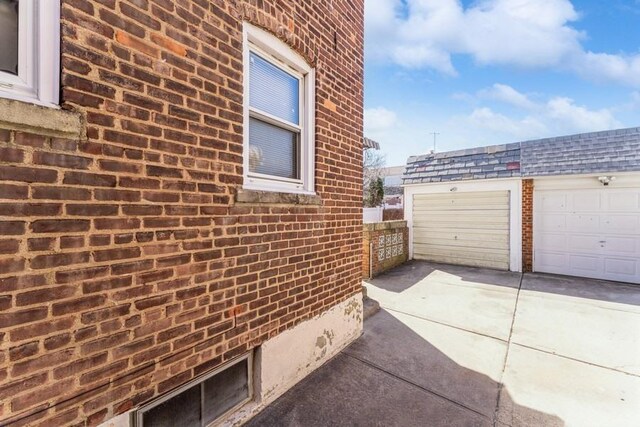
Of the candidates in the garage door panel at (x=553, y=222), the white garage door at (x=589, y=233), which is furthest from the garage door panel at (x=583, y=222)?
the garage door panel at (x=553, y=222)

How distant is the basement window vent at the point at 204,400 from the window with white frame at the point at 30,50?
6.35 feet

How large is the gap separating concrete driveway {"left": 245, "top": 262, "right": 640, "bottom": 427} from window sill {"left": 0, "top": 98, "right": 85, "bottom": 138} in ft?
8.55

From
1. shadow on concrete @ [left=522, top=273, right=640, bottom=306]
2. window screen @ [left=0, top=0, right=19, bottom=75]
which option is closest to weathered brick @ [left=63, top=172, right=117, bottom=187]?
window screen @ [left=0, top=0, right=19, bottom=75]

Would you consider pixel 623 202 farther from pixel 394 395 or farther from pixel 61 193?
pixel 61 193

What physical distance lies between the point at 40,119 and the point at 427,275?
8175 mm

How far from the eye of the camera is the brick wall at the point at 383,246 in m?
7.58

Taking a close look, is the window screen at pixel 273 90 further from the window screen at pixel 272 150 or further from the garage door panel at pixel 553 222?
the garage door panel at pixel 553 222

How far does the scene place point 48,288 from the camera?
148cm

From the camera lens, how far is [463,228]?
9.38 meters

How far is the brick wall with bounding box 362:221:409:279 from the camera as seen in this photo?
7.58 m

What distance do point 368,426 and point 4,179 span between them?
9.79ft

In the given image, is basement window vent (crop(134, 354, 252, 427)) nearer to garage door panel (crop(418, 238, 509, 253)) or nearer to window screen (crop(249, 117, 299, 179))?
window screen (crop(249, 117, 299, 179))

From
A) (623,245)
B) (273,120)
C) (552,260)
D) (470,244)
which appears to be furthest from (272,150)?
(623,245)

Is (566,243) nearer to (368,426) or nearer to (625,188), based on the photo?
(625,188)
